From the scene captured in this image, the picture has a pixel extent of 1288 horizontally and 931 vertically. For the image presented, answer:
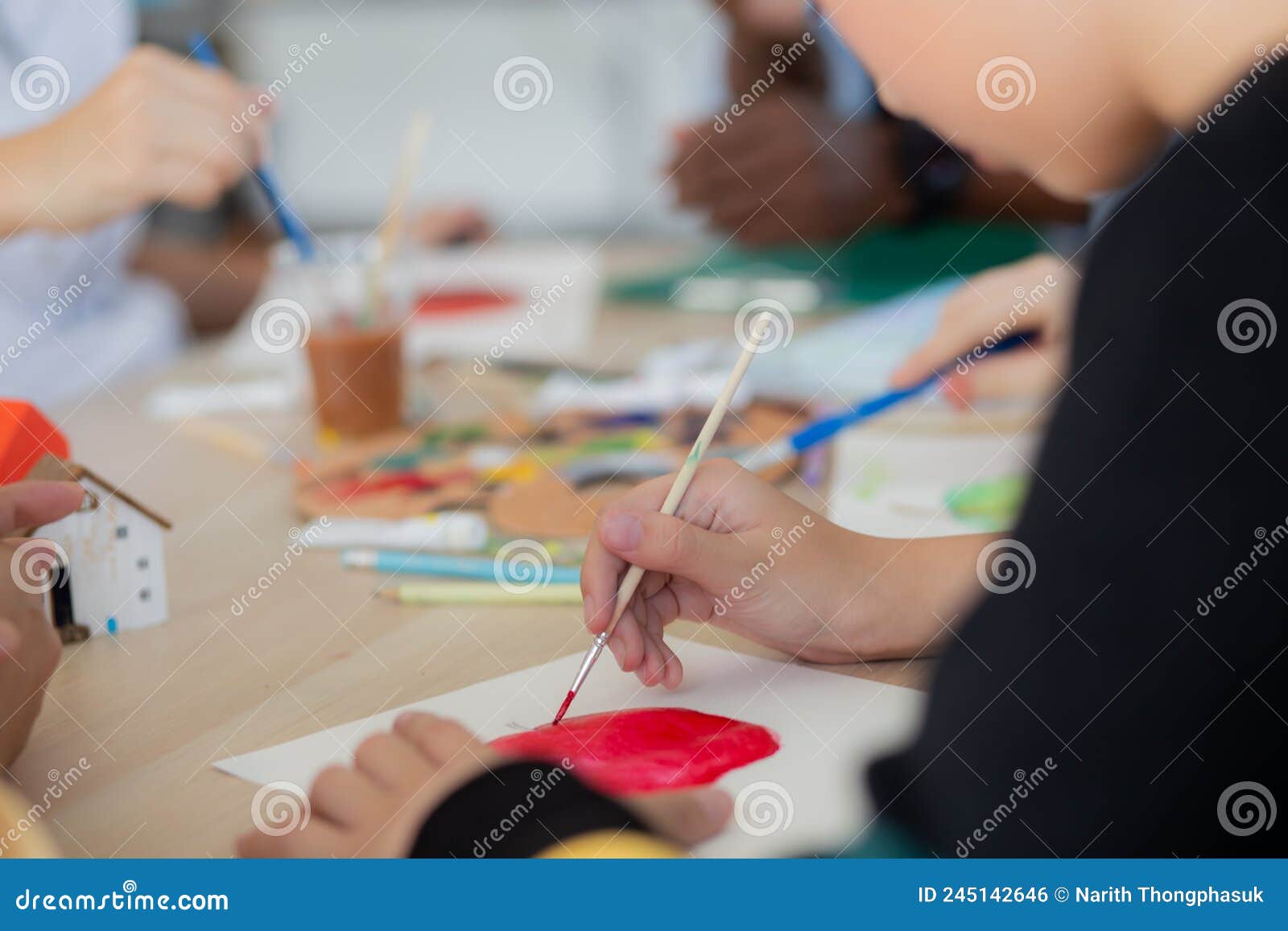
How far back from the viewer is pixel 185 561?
0.95m

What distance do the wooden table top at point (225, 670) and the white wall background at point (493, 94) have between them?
273cm

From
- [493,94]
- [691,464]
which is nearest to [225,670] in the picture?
[691,464]

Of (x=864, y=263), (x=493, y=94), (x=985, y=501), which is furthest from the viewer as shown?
(x=493, y=94)

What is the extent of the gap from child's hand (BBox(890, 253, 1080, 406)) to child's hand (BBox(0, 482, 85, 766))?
783 mm

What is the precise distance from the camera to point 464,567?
900mm

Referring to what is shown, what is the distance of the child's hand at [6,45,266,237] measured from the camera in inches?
47.2

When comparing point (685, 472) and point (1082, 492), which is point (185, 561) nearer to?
point (685, 472)

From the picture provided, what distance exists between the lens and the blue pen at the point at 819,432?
106 centimetres

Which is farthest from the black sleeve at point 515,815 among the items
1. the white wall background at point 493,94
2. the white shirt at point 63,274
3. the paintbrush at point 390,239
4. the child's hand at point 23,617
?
the white wall background at point 493,94

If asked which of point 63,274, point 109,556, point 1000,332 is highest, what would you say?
point 1000,332

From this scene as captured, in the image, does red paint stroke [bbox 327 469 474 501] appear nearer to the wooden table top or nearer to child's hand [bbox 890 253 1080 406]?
the wooden table top

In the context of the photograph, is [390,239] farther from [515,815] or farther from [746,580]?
[515,815]

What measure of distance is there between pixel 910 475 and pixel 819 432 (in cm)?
9

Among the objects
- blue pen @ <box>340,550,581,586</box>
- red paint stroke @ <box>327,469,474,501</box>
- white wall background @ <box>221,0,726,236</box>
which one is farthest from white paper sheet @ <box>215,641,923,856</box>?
white wall background @ <box>221,0,726,236</box>
